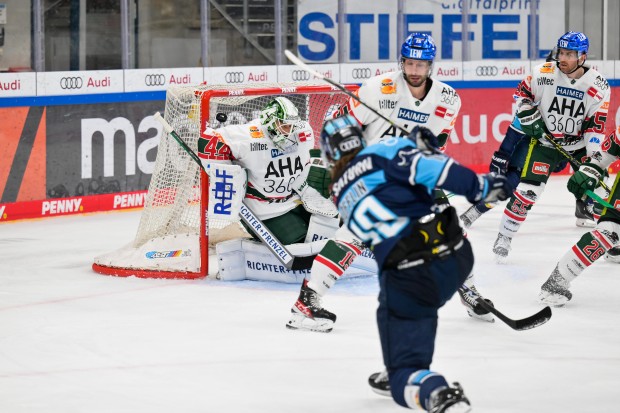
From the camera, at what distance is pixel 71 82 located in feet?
28.3

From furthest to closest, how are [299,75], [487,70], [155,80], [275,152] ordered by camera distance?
[487,70] → [299,75] → [155,80] → [275,152]

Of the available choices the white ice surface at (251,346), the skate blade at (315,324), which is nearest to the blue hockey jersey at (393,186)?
the white ice surface at (251,346)

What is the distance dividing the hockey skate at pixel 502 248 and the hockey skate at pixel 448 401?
3600 millimetres

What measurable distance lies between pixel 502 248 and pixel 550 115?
2.78ft

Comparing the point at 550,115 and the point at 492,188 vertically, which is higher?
the point at 550,115

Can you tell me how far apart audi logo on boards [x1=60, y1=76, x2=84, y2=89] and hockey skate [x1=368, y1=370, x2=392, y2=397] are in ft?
16.5

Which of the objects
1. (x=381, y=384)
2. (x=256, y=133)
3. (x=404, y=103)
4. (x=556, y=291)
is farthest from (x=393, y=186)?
(x=256, y=133)

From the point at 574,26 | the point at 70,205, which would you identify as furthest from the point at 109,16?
the point at 574,26

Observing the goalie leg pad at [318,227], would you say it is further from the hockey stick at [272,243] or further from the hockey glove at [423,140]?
the hockey glove at [423,140]

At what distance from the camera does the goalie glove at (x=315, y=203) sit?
6.37 m

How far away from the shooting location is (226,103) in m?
7.03

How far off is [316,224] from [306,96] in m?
1.15

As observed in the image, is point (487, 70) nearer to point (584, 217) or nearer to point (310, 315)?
point (584, 217)

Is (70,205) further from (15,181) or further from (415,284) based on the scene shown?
(415,284)
